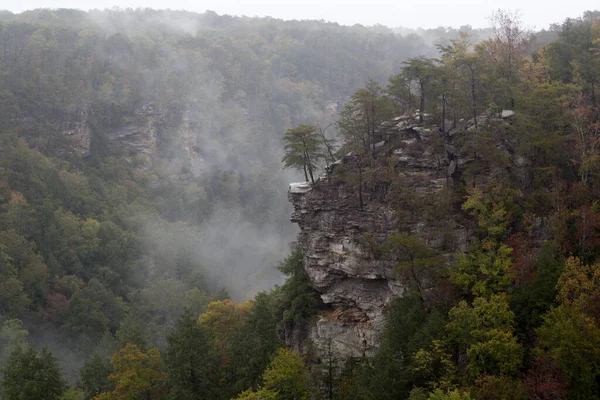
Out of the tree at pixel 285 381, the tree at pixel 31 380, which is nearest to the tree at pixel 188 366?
the tree at pixel 285 381

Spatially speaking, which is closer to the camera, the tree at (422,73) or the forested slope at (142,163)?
the tree at (422,73)

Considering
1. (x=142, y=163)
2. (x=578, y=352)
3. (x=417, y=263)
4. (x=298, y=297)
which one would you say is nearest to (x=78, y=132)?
(x=142, y=163)

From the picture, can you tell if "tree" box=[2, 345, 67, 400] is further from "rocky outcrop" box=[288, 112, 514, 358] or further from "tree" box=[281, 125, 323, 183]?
"tree" box=[281, 125, 323, 183]

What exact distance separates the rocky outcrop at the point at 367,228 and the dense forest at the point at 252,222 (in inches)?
29.0

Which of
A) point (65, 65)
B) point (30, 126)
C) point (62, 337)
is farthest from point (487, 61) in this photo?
point (65, 65)

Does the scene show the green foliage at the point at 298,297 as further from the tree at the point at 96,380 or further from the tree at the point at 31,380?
the tree at the point at 31,380

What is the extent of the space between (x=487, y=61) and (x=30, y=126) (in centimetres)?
8065

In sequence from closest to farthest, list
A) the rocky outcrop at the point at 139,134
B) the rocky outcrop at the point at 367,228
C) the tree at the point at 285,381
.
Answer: the tree at the point at 285,381 < the rocky outcrop at the point at 367,228 < the rocky outcrop at the point at 139,134

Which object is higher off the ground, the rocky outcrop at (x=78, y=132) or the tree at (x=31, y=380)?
the rocky outcrop at (x=78, y=132)

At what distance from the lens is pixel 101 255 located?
74312 millimetres

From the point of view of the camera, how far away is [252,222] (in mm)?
114625

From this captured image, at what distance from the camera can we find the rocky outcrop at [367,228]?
3195cm

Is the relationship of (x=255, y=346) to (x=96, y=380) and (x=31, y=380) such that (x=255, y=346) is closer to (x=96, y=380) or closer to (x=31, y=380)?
(x=31, y=380)

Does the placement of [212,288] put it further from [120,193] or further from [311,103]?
[311,103]
